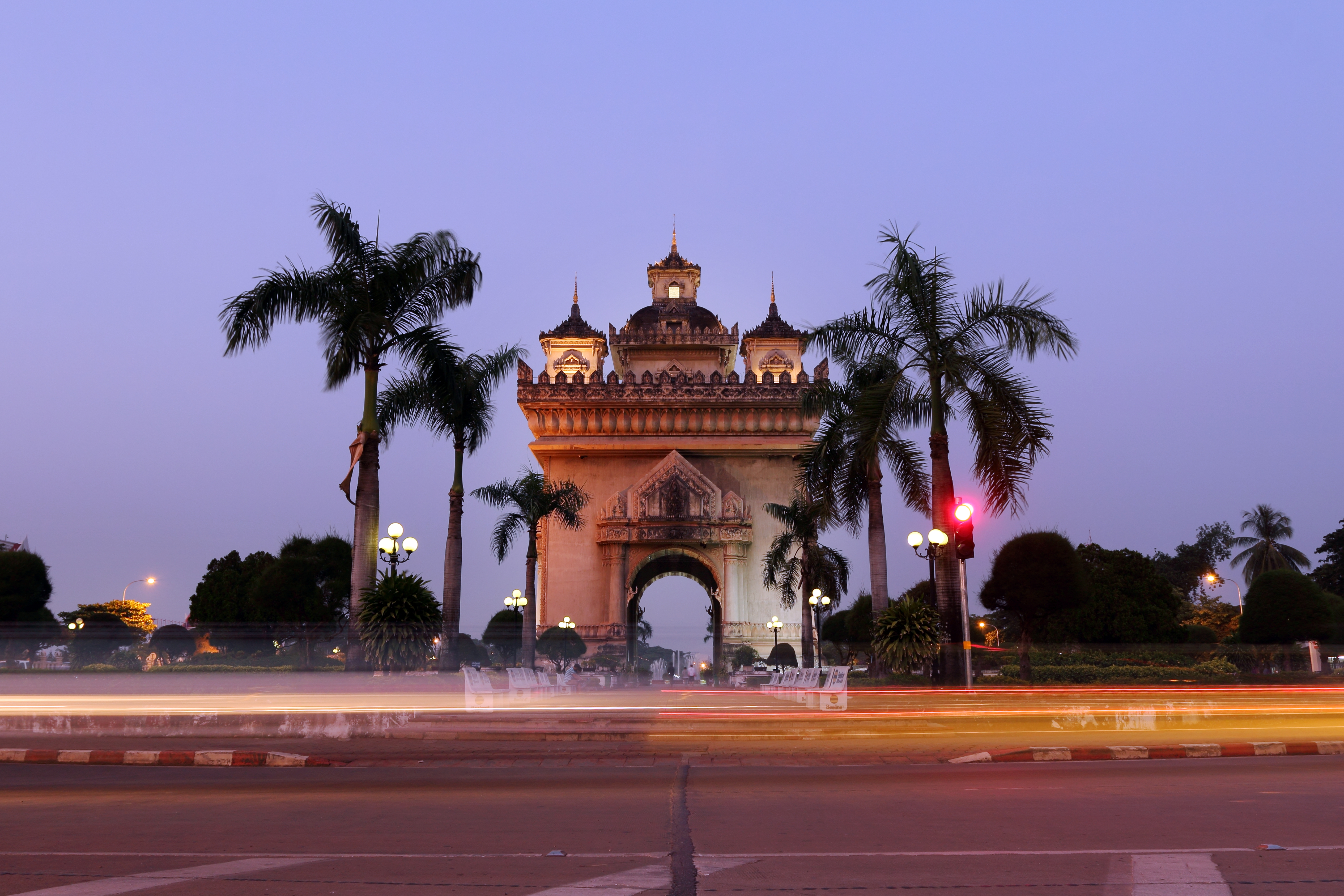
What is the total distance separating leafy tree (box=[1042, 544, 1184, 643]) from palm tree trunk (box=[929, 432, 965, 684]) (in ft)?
53.9

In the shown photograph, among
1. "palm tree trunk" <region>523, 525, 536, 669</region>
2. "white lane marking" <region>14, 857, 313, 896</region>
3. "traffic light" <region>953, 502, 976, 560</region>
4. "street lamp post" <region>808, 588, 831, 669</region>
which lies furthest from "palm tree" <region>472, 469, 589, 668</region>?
"white lane marking" <region>14, 857, 313, 896</region>

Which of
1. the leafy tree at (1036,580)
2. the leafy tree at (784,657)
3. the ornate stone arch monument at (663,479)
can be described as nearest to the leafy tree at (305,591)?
the ornate stone arch monument at (663,479)

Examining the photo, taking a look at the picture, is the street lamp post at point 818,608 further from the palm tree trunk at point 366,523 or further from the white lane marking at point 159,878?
the white lane marking at point 159,878

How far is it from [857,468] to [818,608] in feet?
69.0

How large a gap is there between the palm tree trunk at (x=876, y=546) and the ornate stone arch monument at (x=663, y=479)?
27981 millimetres

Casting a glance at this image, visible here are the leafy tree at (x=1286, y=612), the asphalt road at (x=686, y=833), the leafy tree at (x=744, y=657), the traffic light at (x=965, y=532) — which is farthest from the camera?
the leafy tree at (x=744, y=657)

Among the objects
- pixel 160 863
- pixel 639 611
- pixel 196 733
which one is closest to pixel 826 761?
pixel 160 863

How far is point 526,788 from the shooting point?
28.8 feet

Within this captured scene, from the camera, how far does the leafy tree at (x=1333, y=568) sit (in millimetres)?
63062

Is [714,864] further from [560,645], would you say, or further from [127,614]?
[127,614]

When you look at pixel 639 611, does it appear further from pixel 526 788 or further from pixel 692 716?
pixel 526 788

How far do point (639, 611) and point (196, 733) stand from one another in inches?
1940

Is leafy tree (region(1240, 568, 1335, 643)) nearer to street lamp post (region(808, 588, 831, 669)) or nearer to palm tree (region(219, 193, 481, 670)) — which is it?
street lamp post (region(808, 588, 831, 669))

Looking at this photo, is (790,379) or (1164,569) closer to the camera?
(790,379)
